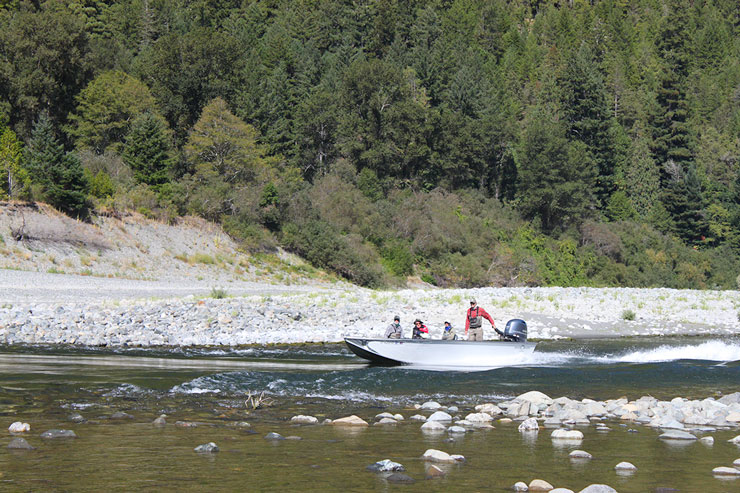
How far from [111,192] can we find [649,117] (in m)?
70.0

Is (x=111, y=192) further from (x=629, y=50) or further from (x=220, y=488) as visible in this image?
(x=629, y=50)

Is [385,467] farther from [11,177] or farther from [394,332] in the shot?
[11,177]

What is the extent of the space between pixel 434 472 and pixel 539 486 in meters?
1.36

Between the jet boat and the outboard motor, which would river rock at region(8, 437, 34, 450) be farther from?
the outboard motor

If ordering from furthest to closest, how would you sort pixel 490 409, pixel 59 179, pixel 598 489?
pixel 59 179 → pixel 490 409 → pixel 598 489

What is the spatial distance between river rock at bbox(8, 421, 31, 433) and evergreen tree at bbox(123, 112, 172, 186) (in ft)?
136

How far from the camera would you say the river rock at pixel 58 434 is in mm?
12035

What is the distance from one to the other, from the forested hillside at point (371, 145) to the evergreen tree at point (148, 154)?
139mm

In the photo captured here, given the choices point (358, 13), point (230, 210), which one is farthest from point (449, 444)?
point (358, 13)

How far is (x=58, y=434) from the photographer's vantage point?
39.7ft

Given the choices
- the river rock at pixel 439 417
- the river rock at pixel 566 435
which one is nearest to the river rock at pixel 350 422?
the river rock at pixel 439 417

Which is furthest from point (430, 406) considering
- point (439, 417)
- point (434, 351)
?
point (434, 351)

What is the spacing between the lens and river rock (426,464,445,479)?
33.7ft

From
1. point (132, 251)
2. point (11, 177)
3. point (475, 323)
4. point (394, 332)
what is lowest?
point (394, 332)
